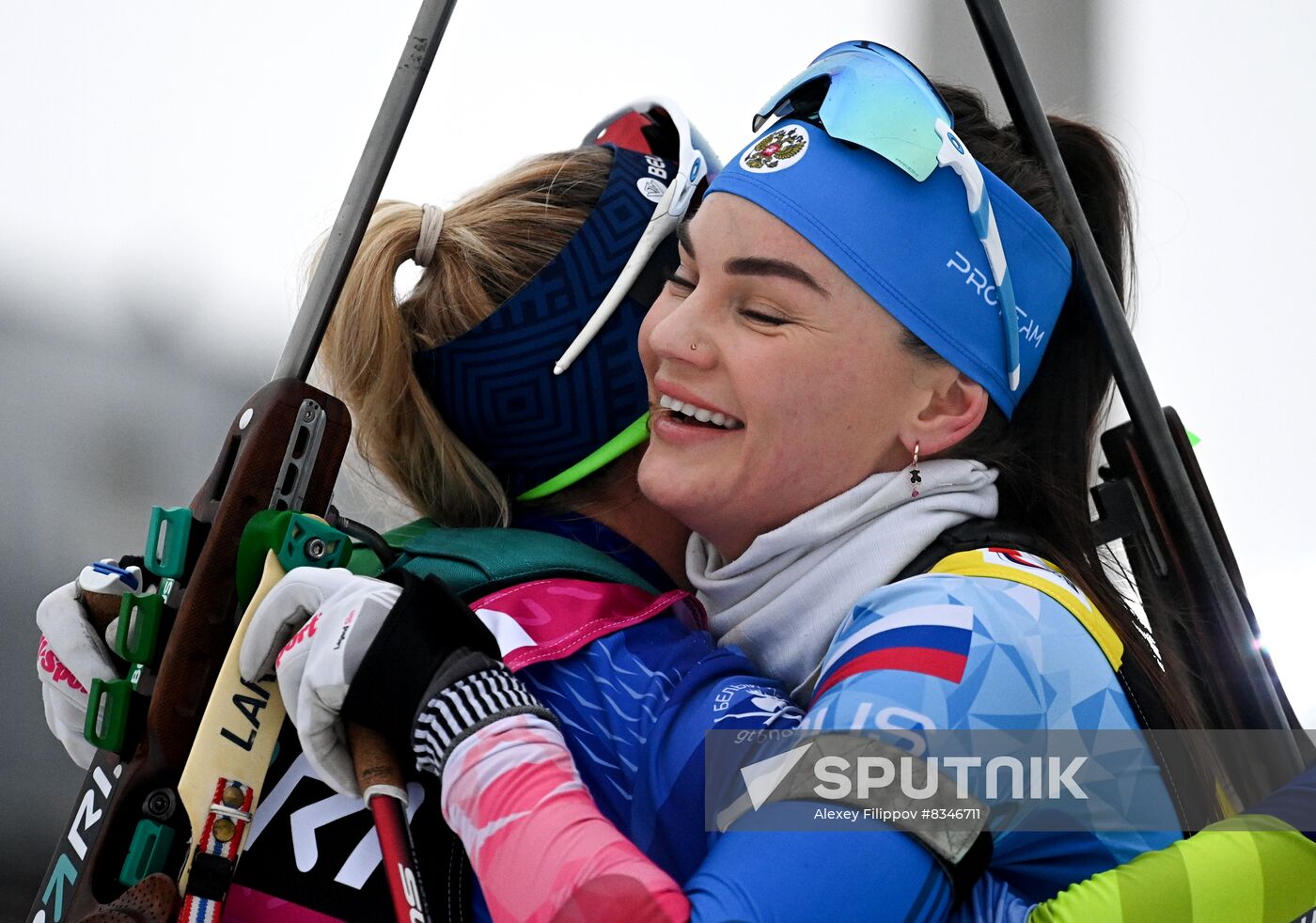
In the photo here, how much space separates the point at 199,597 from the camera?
1222mm

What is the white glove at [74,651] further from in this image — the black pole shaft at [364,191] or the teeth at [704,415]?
the teeth at [704,415]

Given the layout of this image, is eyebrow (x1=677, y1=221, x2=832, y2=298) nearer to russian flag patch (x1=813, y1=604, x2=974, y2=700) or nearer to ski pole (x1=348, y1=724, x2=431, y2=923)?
russian flag patch (x1=813, y1=604, x2=974, y2=700)

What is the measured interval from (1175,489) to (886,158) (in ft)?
1.35

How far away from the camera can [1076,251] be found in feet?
4.30

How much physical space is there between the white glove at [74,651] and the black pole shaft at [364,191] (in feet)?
0.94

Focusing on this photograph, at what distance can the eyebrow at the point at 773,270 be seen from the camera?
3.94 feet

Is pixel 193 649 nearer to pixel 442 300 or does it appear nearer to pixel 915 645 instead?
pixel 442 300

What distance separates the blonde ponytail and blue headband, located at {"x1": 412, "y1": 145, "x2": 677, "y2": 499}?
0.02 meters

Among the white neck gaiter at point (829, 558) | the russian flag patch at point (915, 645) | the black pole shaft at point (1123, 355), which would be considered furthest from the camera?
the black pole shaft at point (1123, 355)

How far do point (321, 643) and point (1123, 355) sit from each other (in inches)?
30.0

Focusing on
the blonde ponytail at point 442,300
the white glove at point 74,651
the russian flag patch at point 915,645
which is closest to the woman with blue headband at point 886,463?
the russian flag patch at point 915,645

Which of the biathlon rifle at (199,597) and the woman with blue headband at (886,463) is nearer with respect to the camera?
the woman with blue headband at (886,463)

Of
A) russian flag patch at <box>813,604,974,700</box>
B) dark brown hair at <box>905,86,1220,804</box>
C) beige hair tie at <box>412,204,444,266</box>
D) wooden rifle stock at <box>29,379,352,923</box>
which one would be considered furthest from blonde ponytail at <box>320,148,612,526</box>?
russian flag patch at <box>813,604,974,700</box>

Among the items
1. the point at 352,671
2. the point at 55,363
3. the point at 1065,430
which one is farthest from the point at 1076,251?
the point at 55,363
